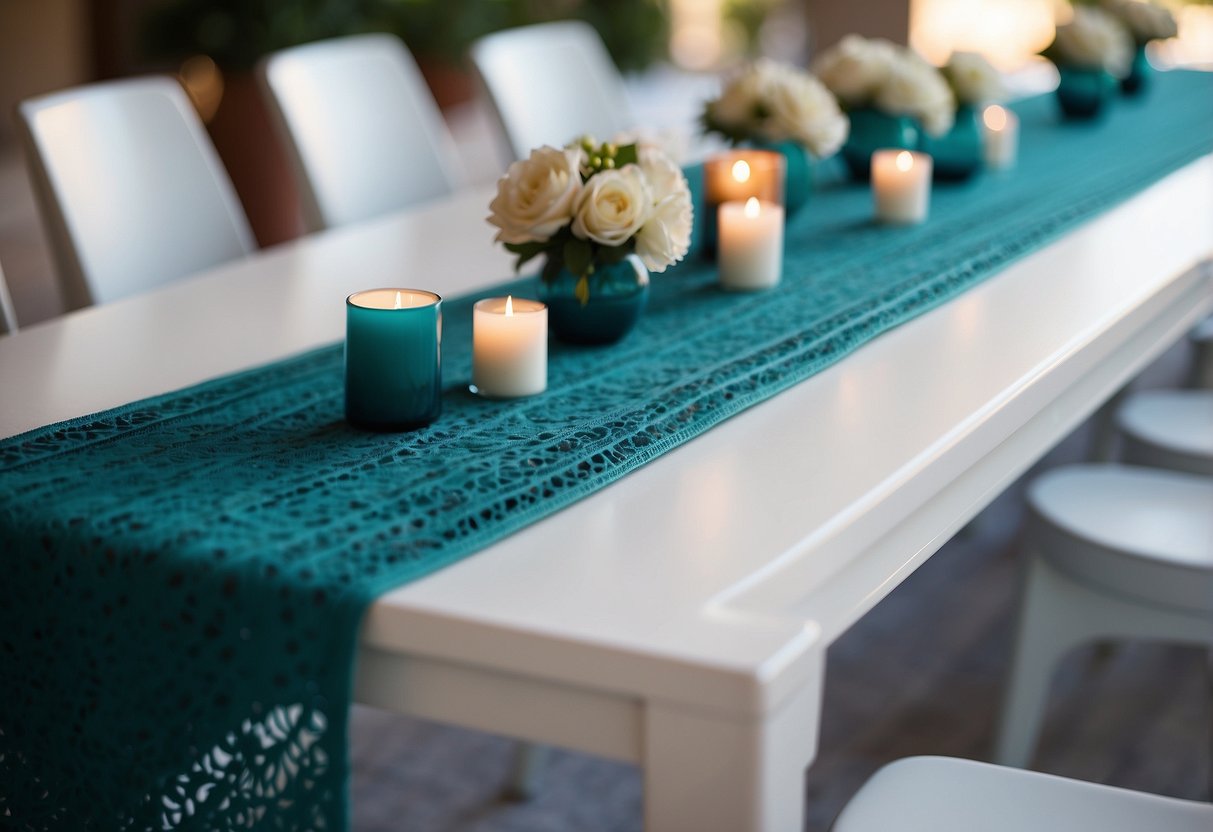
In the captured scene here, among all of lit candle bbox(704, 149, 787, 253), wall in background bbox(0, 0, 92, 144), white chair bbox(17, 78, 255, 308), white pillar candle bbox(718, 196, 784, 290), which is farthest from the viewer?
wall in background bbox(0, 0, 92, 144)

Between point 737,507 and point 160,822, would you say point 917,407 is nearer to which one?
point 737,507

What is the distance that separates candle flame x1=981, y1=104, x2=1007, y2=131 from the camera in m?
2.23

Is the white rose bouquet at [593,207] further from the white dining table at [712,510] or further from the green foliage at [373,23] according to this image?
the green foliage at [373,23]

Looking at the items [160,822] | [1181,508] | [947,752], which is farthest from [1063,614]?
[160,822]

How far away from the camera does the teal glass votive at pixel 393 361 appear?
3.59 ft

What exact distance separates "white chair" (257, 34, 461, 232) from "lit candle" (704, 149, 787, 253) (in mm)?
743

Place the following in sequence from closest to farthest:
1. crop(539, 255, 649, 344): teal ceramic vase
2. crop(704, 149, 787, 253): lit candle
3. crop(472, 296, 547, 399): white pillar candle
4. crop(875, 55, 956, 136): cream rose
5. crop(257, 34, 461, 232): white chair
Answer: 1. crop(472, 296, 547, 399): white pillar candle
2. crop(539, 255, 649, 344): teal ceramic vase
3. crop(704, 149, 787, 253): lit candle
4. crop(875, 55, 956, 136): cream rose
5. crop(257, 34, 461, 232): white chair

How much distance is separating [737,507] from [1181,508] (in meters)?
0.98

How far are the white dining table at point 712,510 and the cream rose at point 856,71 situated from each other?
450mm

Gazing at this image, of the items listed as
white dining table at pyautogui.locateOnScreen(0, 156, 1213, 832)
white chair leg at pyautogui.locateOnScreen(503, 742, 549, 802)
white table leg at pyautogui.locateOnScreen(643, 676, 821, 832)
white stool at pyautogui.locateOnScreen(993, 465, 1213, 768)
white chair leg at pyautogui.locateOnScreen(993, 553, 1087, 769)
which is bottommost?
white chair leg at pyautogui.locateOnScreen(503, 742, 549, 802)

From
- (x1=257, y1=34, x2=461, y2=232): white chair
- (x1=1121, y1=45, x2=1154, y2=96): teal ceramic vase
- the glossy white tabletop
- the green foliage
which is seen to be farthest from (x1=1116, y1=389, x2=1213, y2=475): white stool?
the green foliage

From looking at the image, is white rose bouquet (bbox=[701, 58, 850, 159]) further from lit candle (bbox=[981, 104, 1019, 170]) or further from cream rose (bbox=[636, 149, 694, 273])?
cream rose (bbox=[636, 149, 694, 273])

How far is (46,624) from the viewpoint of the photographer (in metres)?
0.96

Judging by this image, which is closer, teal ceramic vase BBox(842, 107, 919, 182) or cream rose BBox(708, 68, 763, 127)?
cream rose BBox(708, 68, 763, 127)
